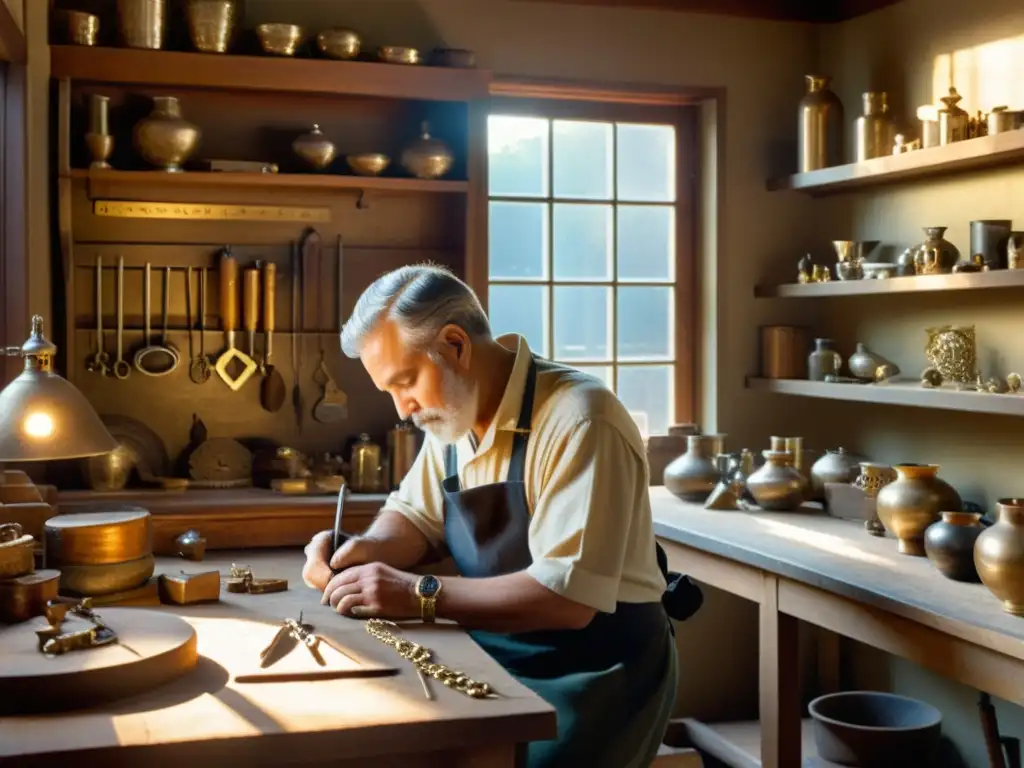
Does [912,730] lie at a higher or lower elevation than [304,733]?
lower

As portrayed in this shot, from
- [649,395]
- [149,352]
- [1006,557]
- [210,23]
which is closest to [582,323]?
[649,395]

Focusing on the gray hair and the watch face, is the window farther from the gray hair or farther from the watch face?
the watch face

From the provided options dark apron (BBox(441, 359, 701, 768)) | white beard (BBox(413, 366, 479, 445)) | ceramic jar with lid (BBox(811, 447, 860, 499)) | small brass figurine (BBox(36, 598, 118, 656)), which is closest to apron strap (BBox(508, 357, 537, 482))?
dark apron (BBox(441, 359, 701, 768))

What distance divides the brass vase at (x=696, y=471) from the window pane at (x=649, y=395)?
2.22 ft

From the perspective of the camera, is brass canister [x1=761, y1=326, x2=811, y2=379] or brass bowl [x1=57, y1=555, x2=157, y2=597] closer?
brass bowl [x1=57, y1=555, x2=157, y2=597]

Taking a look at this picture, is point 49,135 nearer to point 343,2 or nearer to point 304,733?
point 343,2

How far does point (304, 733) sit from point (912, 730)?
2.65m

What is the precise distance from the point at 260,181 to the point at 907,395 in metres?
2.31

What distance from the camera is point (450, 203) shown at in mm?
4555

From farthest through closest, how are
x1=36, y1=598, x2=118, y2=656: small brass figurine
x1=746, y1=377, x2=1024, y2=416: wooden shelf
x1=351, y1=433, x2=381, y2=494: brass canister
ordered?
x1=351, y1=433, x2=381, y2=494: brass canister < x1=746, y1=377, x2=1024, y2=416: wooden shelf < x1=36, y1=598, x2=118, y2=656: small brass figurine

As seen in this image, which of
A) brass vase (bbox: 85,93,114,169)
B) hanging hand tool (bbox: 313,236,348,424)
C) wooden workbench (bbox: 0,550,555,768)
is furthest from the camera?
hanging hand tool (bbox: 313,236,348,424)

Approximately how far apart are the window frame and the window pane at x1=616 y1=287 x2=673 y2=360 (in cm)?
4

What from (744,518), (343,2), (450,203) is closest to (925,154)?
(744,518)

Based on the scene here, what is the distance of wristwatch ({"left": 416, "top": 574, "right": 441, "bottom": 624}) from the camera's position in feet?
7.31
